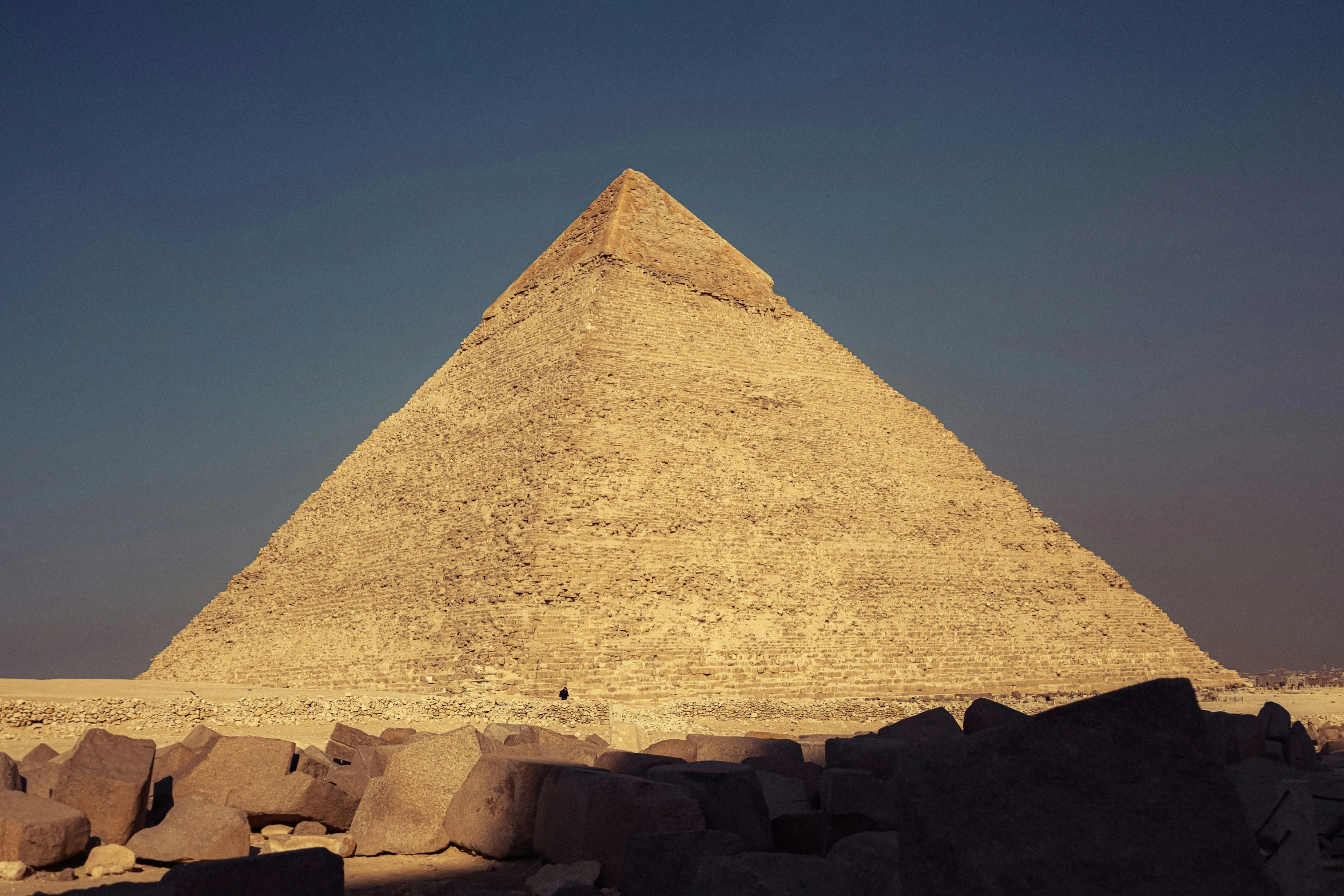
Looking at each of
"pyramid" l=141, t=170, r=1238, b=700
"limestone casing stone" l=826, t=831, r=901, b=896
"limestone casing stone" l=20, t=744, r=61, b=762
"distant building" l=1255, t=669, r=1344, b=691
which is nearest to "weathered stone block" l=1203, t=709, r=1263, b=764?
"limestone casing stone" l=826, t=831, r=901, b=896

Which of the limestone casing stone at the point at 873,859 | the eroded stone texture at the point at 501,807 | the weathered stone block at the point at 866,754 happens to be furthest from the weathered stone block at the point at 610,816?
the weathered stone block at the point at 866,754

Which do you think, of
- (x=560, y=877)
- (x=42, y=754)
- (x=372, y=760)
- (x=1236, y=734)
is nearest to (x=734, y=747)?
(x=372, y=760)

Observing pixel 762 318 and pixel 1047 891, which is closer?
pixel 1047 891

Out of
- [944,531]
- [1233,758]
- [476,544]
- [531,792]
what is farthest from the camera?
[944,531]

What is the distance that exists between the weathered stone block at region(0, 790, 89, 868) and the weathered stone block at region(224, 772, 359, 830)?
79cm

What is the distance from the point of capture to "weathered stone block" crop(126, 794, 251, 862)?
4332mm

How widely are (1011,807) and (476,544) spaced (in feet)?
66.4

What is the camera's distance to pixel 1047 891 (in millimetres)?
2098

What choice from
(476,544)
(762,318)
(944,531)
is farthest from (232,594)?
(944,531)

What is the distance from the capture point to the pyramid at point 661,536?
1972 centimetres

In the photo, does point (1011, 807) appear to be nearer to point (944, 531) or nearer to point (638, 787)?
point (638, 787)

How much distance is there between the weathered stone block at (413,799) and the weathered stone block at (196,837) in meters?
0.57

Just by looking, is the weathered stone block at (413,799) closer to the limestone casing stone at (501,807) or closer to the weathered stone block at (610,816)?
the limestone casing stone at (501,807)

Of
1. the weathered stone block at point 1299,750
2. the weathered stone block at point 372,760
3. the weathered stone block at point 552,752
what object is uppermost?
the weathered stone block at point 1299,750
